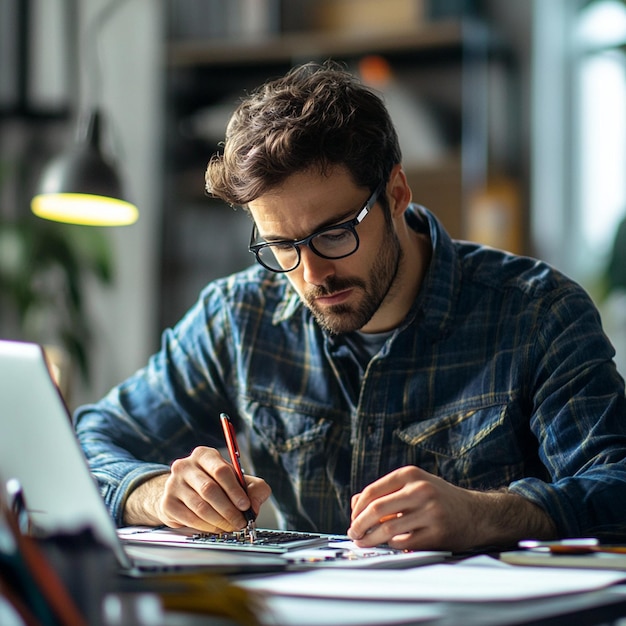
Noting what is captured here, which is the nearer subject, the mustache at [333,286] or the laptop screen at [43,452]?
the laptop screen at [43,452]

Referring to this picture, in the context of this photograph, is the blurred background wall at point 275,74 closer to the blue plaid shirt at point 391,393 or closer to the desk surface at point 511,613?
the blue plaid shirt at point 391,393

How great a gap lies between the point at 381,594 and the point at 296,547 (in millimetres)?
319

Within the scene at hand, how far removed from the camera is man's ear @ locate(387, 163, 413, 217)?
1.59 m

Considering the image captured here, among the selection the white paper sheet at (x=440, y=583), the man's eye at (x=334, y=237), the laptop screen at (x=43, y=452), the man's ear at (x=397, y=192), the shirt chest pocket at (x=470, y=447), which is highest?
the man's ear at (x=397, y=192)

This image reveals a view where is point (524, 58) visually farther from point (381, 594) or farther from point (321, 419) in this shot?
point (381, 594)

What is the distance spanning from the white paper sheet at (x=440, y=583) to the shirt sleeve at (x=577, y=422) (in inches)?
12.6

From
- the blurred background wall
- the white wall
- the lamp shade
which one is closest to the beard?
the lamp shade

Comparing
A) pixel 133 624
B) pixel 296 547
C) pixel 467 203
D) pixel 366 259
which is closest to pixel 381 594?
pixel 133 624

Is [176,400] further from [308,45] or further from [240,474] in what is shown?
[308,45]

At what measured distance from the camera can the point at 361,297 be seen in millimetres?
1524

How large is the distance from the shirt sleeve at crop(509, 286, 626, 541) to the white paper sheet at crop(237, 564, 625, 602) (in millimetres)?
319

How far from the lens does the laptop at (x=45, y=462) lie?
90cm

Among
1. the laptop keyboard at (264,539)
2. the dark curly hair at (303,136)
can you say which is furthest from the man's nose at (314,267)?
the laptop keyboard at (264,539)

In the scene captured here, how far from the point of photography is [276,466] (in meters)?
1.66
